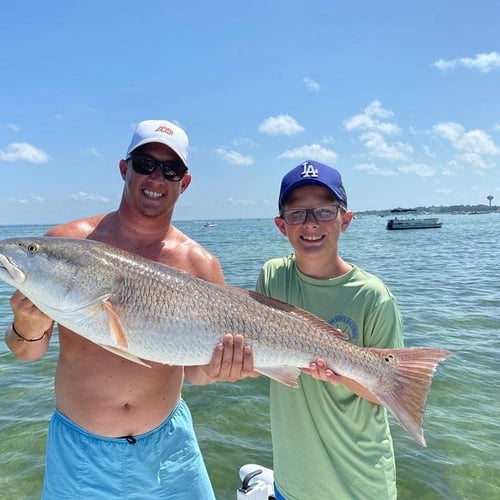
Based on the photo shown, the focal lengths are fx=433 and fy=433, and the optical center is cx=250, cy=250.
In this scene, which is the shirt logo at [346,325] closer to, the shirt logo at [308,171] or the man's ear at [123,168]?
the shirt logo at [308,171]

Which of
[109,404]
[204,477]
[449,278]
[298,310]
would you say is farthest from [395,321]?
[449,278]

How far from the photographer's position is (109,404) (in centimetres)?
314

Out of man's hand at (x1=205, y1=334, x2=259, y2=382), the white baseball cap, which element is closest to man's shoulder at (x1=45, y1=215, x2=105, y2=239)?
the white baseball cap

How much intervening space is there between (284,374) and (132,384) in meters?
1.15

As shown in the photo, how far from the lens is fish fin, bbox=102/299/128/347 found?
9.37 feet

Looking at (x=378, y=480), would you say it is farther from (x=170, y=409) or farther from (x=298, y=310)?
(x=170, y=409)

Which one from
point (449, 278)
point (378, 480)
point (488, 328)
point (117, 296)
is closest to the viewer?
point (378, 480)

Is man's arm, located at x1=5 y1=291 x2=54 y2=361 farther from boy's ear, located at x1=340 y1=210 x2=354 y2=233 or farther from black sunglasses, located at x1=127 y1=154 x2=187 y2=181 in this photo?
boy's ear, located at x1=340 y1=210 x2=354 y2=233

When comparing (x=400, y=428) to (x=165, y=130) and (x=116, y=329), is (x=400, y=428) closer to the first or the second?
(x=116, y=329)

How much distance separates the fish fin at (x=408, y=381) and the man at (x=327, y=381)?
0.36 ft

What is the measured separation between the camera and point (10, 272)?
2902 millimetres

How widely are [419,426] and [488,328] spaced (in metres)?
10.3

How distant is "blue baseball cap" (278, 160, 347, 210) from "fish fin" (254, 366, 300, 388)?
1.19 meters

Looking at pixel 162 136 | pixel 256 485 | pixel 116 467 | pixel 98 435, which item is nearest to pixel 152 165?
pixel 162 136
